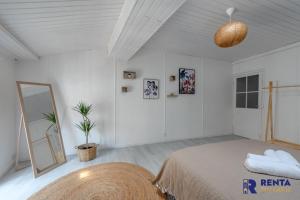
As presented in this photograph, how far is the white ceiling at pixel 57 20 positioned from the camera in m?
1.50

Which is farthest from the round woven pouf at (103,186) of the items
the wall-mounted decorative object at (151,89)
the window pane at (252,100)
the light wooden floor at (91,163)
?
the window pane at (252,100)

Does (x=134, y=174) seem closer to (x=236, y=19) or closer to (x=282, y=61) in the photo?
(x=236, y=19)

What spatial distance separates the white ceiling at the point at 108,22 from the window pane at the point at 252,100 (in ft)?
4.56

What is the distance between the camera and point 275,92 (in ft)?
11.3

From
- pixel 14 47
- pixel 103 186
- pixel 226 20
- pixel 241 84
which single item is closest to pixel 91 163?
pixel 103 186

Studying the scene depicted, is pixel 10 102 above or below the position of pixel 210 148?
above

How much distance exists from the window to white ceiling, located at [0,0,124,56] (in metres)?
4.04

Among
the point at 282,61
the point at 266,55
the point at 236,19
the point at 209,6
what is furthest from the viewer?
the point at 266,55

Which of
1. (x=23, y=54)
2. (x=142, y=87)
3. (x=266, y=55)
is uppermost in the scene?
(x=266, y=55)

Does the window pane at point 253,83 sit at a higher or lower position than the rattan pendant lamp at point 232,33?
lower

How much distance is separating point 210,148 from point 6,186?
287 centimetres

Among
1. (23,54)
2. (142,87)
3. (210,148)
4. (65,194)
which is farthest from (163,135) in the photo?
(23,54)

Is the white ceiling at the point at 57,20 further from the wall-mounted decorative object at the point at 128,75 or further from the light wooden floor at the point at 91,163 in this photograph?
the light wooden floor at the point at 91,163

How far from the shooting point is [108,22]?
81.3 inches
